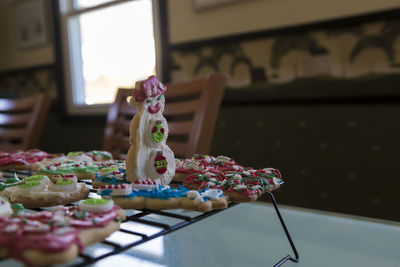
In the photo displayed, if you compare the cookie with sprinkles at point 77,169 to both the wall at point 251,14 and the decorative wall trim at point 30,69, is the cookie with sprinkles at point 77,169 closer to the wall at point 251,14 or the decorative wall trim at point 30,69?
the wall at point 251,14

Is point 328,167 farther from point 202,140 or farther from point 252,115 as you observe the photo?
point 202,140

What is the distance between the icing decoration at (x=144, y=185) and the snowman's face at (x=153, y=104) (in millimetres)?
159

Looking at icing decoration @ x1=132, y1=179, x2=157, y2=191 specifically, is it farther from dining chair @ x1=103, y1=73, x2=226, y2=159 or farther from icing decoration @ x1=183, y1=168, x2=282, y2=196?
dining chair @ x1=103, y1=73, x2=226, y2=159

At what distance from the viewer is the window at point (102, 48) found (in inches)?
93.4

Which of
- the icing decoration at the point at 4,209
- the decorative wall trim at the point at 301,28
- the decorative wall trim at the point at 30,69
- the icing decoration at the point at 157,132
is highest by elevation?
the decorative wall trim at the point at 301,28

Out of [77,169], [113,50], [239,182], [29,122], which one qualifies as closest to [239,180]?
[239,182]

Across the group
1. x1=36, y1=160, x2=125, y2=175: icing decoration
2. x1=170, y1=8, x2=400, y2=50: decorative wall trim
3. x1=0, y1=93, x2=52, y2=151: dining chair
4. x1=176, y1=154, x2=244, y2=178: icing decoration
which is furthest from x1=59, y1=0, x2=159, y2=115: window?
x1=176, y1=154, x2=244, y2=178: icing decoration

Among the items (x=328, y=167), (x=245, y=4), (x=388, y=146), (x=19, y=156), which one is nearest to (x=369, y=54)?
(x=388, y=146)

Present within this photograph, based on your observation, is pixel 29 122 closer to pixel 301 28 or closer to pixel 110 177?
pixel 110 177

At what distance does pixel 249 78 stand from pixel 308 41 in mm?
329

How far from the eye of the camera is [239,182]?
29.6 inches

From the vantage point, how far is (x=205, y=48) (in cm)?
191

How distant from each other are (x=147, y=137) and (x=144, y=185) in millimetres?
116

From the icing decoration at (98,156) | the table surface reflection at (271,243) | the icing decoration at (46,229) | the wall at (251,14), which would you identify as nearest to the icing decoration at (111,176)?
the table surface reflection at (271,243)
